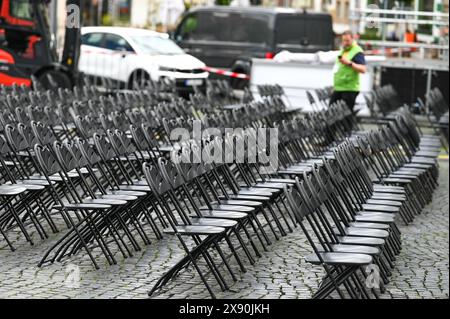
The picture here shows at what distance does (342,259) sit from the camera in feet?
31.8

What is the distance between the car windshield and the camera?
30.4m

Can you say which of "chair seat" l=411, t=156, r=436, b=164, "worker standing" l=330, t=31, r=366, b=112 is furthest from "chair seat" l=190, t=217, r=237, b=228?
"worker standing" l=330, t=31, r=366, b=112

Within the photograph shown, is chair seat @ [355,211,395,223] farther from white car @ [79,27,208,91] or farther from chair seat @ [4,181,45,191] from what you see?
white car @ [79,27,208,91]

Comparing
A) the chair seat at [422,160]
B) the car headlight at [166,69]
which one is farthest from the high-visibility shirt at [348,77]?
the car headlight at [166,69]

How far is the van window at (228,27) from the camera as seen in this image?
107 ft

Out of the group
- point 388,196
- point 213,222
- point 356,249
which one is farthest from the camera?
point 388,196

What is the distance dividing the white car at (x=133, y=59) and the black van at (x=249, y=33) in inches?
68.9

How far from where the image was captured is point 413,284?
11.3m

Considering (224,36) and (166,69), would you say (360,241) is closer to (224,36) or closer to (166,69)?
(166,69)

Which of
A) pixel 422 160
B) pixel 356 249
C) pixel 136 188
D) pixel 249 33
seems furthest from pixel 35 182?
pixel 249 33

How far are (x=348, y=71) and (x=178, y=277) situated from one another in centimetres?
992

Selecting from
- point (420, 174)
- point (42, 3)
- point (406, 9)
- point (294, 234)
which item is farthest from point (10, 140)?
point (406, 9)
